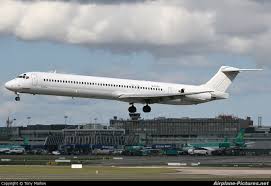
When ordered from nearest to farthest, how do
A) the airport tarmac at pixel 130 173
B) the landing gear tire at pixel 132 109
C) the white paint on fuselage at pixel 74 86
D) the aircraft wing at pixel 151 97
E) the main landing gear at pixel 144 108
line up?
the airport tarmac at pixel 130 173 < the white paint on fuselage at pixel 74 86 < the aircraft wing at pixel 151 97 < the landing gear tire at pixel 132 109 < the main landing gear at pixel 144 108

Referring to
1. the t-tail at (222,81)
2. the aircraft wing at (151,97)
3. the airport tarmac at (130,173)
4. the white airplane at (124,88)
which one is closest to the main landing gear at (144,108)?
the white airplane at (124,88)

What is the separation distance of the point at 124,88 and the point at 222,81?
729 inches

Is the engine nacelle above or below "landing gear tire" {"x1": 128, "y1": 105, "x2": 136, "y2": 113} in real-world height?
above

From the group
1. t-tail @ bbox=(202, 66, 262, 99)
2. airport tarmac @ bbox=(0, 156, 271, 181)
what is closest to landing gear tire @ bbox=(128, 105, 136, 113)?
airport tarmac @ bbox=(0, 156, 271, 181)

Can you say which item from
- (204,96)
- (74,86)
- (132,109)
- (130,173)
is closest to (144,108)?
(132,109)

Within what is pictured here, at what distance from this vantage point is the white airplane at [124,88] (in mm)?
99688

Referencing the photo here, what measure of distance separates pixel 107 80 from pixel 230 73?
75.0 ft

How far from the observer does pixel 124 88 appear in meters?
104

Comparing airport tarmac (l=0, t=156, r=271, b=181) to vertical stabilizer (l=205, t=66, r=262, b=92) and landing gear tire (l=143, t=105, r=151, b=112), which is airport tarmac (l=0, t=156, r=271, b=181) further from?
vertical stabilizer (l=205, t=66, r=262, b=92)

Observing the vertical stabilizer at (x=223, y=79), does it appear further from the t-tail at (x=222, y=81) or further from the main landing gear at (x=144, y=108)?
the main landing gear at (x=144, y=108)

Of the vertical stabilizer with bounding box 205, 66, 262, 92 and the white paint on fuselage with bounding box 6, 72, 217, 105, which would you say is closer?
the white paint on fuselage with bounding box 6, 72, 217, 105

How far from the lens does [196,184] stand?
2491 inches

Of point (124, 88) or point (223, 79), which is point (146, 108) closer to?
point (124, 88)

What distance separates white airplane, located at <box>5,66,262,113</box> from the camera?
9969 cm
